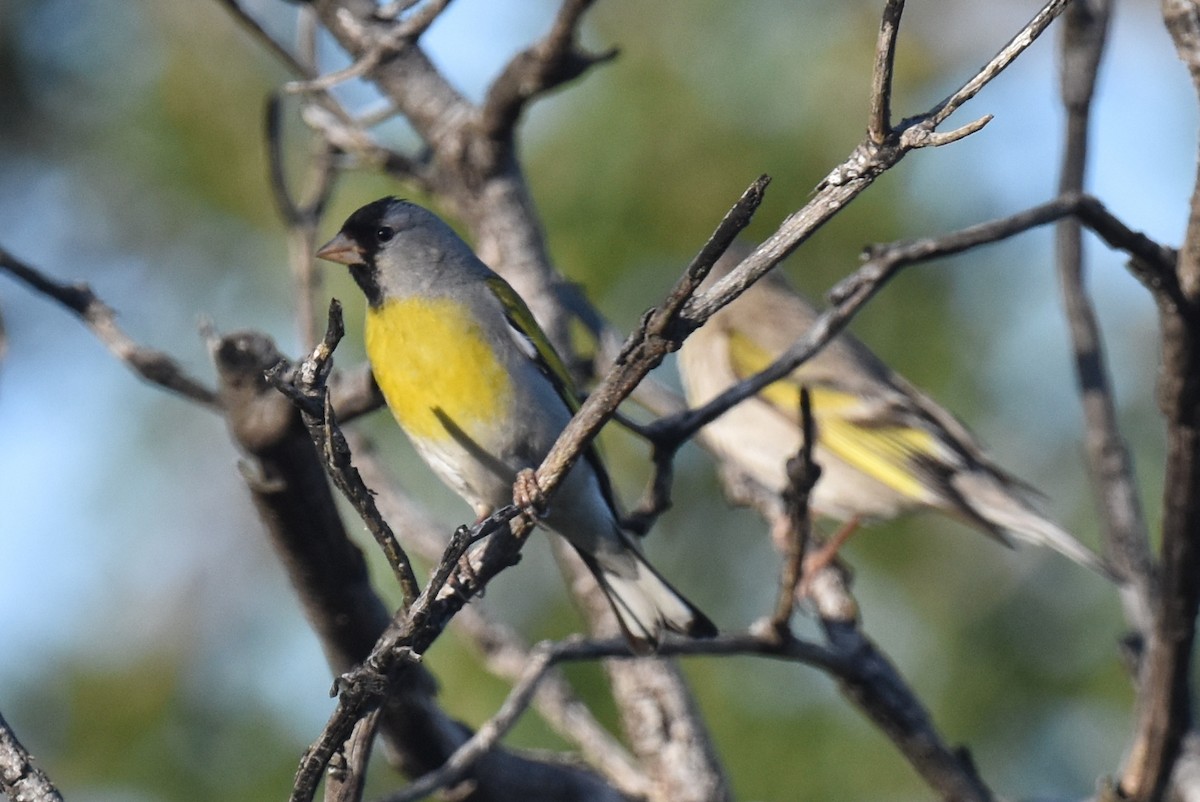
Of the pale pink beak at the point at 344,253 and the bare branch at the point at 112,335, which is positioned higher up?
the pale pink beak at the point at 344,253

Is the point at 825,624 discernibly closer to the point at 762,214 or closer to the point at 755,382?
the point at 755,382

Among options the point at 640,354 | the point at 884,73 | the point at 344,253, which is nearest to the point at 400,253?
the point at 344,253

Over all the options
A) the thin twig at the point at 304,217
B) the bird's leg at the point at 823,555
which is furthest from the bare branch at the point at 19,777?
→ the bird's leg at the point at 823,555

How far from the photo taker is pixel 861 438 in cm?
638

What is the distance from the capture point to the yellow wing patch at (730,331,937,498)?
6180 millimetres

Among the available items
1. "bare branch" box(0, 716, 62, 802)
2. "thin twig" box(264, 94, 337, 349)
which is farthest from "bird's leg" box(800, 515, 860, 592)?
"bare branch" box(0, 716, 62, 802)

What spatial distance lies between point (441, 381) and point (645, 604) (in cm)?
76

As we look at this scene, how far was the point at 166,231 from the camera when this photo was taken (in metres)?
7.68

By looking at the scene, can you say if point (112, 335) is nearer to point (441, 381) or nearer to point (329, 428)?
point (441, 381)

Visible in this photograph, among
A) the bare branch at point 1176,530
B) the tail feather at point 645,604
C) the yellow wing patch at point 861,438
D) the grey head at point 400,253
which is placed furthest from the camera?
the yellow wing patch at point 861,438

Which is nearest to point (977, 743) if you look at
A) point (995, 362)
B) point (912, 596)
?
point (912, 596)

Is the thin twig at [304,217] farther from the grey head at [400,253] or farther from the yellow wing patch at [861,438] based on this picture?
the yellow wing patch at [861,438]

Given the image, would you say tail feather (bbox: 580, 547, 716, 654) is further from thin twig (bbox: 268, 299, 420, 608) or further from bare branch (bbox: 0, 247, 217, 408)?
thin twig (bbox: 268, 299, 420, 608)

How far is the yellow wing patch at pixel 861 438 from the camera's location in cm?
618
